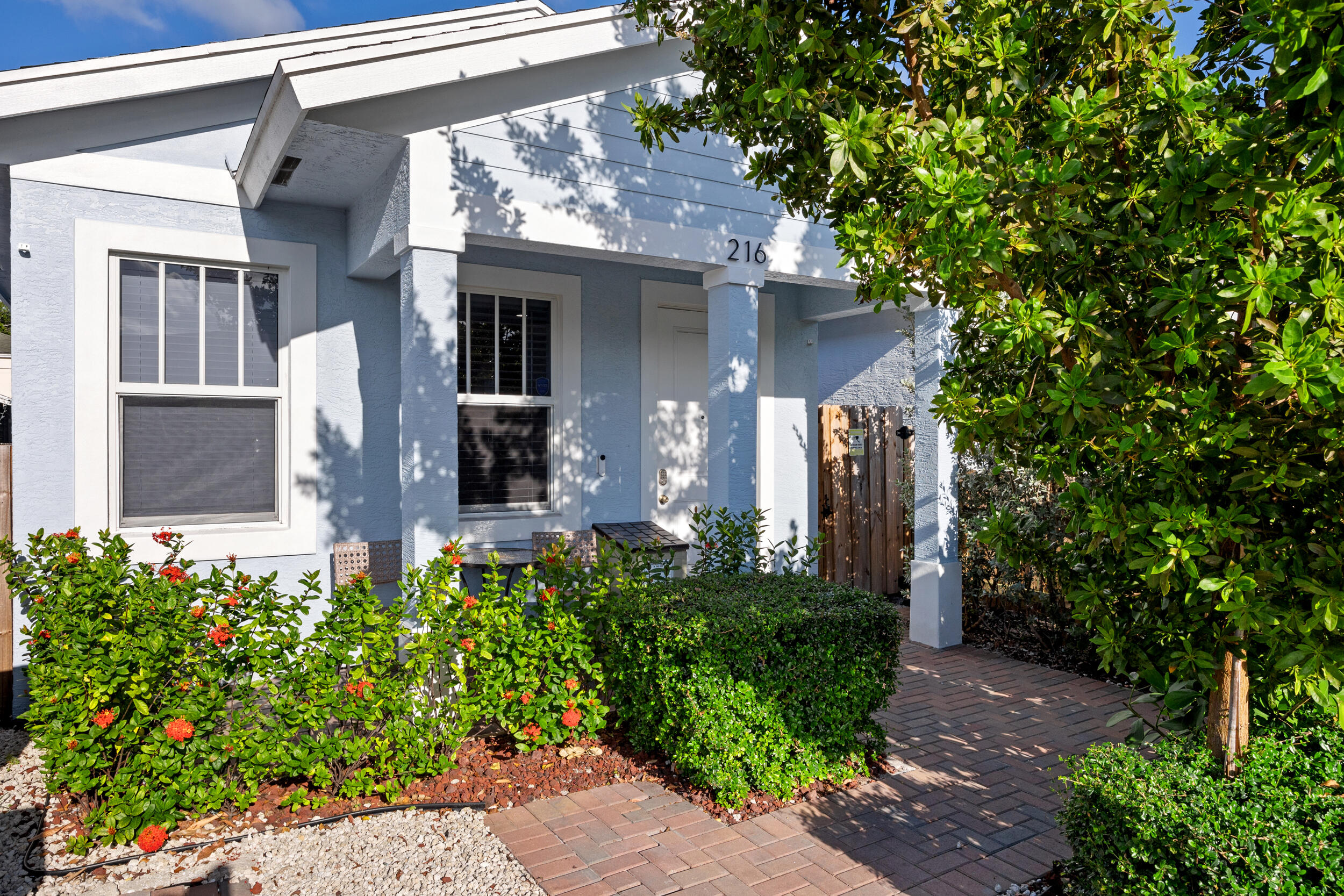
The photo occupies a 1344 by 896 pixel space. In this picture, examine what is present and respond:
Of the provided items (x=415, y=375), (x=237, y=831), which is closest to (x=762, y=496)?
(x=415, y=375)

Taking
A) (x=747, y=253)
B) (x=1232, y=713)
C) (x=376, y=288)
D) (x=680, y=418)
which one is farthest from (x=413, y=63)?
(x=1232, y=713)

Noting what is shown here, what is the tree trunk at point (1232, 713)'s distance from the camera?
237cm

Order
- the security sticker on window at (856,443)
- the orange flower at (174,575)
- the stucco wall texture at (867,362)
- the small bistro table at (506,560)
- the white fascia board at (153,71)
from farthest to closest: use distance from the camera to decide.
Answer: the stucco wall texture at (867,362) → the security sticker on window at (856,443) → the small bistro table at (506,560) → the white fascia board at (153,71) → the orange flower at (174,575)

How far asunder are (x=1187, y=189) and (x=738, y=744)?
9.59 ft

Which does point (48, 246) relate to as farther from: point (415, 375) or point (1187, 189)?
point (1187, 189)

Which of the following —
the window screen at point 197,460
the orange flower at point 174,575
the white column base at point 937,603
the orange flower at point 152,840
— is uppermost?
the window screen at point 197,460

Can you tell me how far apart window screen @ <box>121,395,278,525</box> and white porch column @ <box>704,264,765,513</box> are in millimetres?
3145

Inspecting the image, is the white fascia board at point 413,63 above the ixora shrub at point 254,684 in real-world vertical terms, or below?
above

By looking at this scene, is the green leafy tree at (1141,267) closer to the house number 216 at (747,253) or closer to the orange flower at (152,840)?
the house number 216 at (747,253)

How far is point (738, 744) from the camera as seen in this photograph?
3803 millimetres

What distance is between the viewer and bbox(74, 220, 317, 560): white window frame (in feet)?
16.5

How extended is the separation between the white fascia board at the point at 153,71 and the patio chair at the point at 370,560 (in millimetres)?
3127

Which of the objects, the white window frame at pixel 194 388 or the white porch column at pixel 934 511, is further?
the white porch column at pixel 934 511

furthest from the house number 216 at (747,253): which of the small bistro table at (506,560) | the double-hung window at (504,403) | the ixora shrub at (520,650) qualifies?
the ixora shrub at (520,650)
